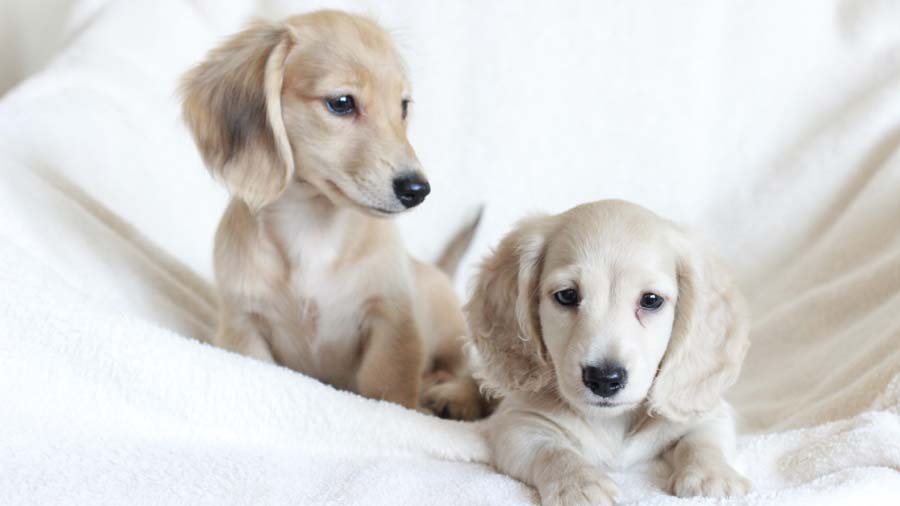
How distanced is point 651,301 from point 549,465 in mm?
335

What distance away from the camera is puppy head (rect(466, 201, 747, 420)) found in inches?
70.7

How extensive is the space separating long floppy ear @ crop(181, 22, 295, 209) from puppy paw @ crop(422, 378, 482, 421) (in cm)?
62

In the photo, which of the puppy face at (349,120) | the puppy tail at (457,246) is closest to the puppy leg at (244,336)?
the puppy face at (349,120)

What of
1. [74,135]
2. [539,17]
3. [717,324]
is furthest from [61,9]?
[717,324]

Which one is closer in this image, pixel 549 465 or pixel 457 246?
pixel 549 465

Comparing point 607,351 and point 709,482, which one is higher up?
point 607,351

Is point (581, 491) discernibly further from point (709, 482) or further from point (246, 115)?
point (246, 115)

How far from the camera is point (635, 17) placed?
3371 mm

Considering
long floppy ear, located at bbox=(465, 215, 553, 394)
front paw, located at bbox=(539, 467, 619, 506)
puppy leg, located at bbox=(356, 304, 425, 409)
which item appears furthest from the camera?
puppy leg, located at bbox=(356, 304, 425, 409)

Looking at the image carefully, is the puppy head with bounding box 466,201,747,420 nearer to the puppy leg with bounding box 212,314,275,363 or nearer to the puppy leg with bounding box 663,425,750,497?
the puppy leg with bounding box 663,425,750,497

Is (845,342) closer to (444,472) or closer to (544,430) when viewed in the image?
(544,430)

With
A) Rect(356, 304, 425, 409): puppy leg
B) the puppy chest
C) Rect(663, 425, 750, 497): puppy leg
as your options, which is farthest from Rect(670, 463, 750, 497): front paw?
the puppy chest

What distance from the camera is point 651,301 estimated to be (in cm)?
188

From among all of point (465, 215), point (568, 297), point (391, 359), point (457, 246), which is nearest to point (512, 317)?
point (568, 297)
